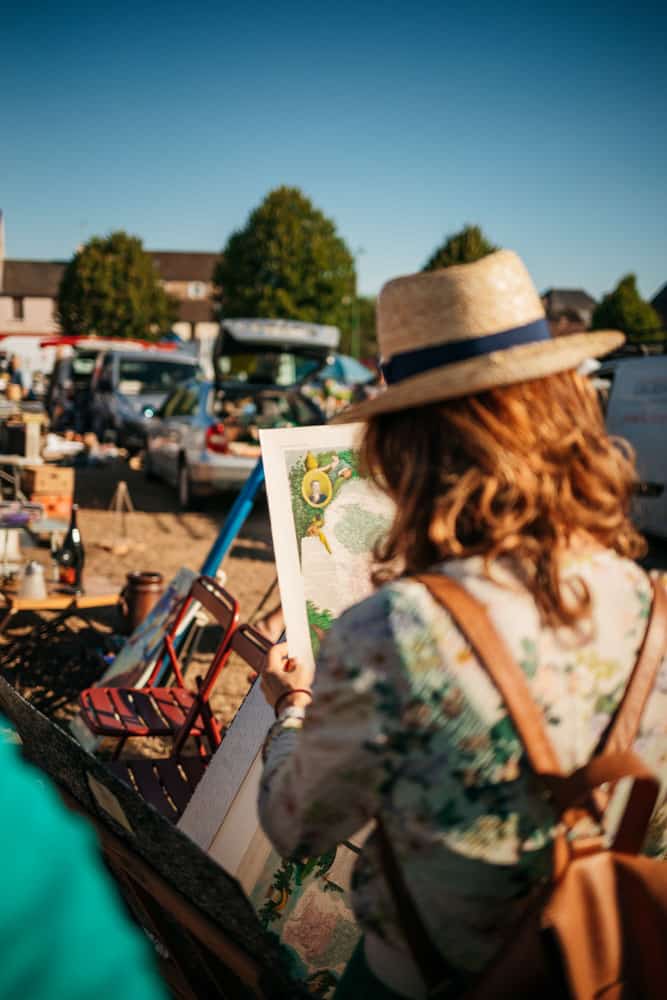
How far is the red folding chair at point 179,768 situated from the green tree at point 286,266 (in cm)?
4709

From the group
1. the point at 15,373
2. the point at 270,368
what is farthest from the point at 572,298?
the point at 270,368

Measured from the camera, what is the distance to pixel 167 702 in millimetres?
3553

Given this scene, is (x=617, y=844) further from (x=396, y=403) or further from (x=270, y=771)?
(x=396, y=403)

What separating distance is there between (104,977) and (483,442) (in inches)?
28.8

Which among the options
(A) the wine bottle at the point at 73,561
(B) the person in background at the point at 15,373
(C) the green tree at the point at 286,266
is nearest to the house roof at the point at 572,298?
(C) the green tree at the point at 286,266

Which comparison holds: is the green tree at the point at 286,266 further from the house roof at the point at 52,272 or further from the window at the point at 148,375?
the window at the point at 148,375

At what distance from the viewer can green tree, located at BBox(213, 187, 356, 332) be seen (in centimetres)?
4956

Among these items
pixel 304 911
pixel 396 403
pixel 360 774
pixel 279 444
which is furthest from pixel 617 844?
pixel 279 444

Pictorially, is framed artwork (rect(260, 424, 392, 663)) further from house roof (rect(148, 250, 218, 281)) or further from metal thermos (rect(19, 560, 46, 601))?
house roof (rect(148, 250, 218, 281))

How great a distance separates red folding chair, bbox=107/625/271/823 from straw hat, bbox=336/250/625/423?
1.81 meters

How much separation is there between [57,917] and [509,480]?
2.31 feet

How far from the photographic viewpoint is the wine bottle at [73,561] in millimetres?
5499

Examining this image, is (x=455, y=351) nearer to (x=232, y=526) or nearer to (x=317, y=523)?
(x=317, y=523)

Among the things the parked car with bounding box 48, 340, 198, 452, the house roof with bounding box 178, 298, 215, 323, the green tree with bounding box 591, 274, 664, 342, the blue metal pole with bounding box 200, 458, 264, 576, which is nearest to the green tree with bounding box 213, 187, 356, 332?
the green tree with bounding box 591, 274, 664, 342
